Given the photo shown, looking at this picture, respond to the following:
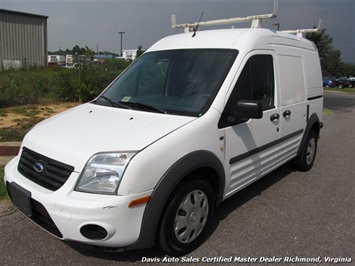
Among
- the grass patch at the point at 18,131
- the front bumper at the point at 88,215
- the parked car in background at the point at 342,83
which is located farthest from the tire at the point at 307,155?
the parked car in background at the point at 342,83

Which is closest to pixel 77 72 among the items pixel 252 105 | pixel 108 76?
pixel 108 76

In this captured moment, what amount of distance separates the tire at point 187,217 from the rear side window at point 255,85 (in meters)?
0.66

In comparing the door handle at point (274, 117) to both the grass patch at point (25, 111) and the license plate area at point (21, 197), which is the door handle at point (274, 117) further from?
the grass patch at point (25, 111)

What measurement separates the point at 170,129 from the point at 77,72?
908 centimetres

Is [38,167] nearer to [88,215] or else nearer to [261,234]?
[88,215]

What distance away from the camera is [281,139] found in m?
4.25

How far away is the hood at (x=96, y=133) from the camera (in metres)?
2.55

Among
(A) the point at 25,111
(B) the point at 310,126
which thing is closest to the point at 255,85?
(B) the point at 310,126

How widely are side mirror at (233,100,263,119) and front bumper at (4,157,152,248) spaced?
47.1 inches

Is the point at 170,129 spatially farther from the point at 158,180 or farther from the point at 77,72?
the point at 77,72

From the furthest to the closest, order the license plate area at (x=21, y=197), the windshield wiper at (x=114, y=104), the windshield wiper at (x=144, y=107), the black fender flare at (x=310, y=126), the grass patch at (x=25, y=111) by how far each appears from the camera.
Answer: the grass patch at (x=25, y=111), the black fender flare at (x=310, y=126), the windshield wiper at (x=114, y=104), the windshield wiper at (x=144, y=107), the license plate area at (x=21, y=197)

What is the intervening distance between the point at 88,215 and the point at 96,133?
2.34 ft

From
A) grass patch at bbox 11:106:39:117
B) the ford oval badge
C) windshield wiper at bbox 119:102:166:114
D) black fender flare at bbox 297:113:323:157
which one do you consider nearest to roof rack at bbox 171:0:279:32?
windshield wiper at bbox 119:102:166:114

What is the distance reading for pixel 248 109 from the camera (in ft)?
9.98
